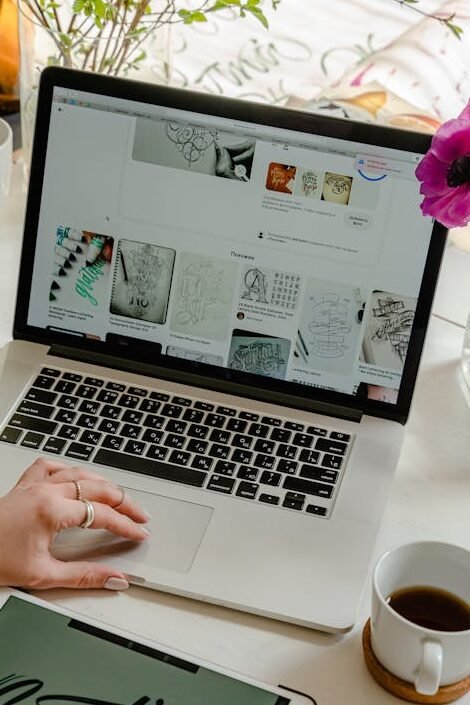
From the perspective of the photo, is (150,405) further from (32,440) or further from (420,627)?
(420,627)

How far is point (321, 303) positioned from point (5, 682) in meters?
0.42

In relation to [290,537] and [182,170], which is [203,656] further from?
[182,170]

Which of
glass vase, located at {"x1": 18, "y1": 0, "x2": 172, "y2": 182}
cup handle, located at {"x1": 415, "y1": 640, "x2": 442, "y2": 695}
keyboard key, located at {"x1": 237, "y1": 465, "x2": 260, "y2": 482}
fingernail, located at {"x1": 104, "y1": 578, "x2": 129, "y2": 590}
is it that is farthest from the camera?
glass vase, located at {"x1": 18, "y1": 0, "x2": 172, "y2": 182}

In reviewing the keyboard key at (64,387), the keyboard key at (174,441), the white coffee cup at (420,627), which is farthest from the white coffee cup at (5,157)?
the white coffee cup at (420,627)

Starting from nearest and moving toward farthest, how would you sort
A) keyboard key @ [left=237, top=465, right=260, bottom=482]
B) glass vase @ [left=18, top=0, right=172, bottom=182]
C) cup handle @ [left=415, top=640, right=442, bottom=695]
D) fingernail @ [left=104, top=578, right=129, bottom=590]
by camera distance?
1. cup handle @ [left=415, top=640, right=442, bottom=695]
2. fingernail @ [left=104, top=578, right=129, bottom=590]
3. keyboard key @ [left=237, top=465, right=260, bottom=482]
4. glass vase @ [left=18, top=0, right=172, bottom=182]

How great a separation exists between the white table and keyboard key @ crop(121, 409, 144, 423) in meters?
0.18

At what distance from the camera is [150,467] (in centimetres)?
87

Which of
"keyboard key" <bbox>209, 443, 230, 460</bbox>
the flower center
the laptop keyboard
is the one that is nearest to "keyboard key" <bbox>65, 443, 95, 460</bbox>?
the laptop keyboard

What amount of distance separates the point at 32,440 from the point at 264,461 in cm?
20

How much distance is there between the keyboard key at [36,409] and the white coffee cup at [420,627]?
339 millimetres

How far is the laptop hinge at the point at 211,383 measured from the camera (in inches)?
36.9

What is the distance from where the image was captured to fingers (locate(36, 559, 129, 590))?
0.75 meters

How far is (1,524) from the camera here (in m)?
0.76

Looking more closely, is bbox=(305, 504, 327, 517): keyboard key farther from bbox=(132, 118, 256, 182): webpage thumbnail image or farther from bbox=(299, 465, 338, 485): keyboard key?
bbox=(132, 118, 256, 182): webpage thumbnail image
